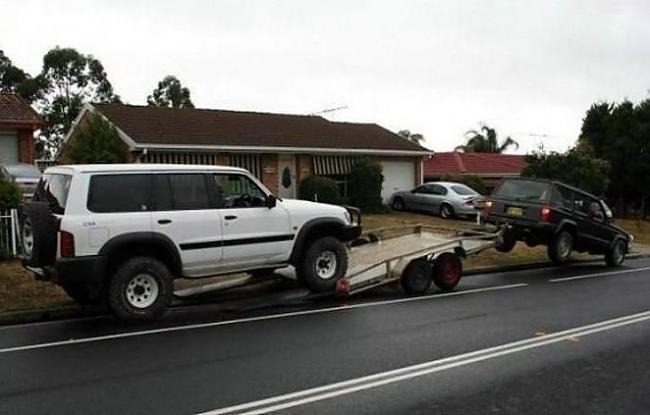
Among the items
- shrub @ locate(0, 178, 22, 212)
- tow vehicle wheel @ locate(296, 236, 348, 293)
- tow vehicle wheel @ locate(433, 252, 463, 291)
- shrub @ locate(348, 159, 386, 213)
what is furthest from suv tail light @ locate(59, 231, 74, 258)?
shrub @ locate(348, 159, 386, 213)

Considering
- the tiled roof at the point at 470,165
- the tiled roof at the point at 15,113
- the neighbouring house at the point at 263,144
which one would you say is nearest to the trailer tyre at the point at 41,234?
the neighbouring house at the point at 263,144

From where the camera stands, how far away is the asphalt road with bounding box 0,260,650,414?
18.8ft

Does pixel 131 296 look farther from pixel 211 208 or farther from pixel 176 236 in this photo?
pixel 211 208

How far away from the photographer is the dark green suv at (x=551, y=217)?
15664 millimetres

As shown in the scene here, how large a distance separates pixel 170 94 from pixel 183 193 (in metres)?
43.8

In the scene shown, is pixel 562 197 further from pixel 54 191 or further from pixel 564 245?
pixel 54 191

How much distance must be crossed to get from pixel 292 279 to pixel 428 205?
18.3m

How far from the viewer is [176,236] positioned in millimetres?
9555

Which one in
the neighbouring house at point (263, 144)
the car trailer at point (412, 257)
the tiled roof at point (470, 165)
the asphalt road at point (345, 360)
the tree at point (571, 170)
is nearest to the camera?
the asphalt road at point (345, 360)

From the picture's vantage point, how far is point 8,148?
27359 mm

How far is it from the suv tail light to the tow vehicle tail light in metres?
10.5

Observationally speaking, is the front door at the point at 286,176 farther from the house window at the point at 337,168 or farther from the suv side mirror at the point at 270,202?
the suv side mirror at the point at 270,202

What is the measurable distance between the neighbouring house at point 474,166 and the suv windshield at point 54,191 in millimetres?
34767

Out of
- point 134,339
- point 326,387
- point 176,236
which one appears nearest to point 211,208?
point 176,236
